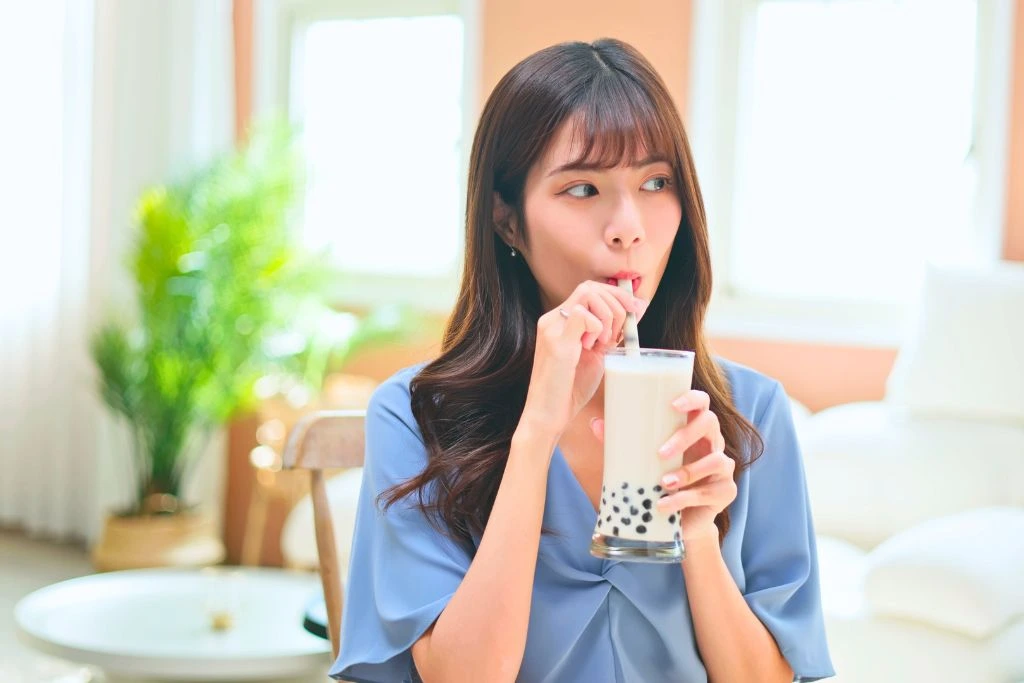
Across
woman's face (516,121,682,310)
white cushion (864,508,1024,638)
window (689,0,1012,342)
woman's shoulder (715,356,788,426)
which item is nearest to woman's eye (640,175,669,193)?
woman's face (516,121,682,310)

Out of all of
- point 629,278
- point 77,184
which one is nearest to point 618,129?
point 629,278

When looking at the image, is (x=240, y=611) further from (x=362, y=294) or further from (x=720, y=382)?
(x=362, y=294)

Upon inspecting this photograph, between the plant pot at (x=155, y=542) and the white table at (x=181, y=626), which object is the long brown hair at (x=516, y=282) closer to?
the white table at (x=181, y=626)

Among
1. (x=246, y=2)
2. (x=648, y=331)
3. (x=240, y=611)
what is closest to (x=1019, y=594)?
(x=648, y=331)

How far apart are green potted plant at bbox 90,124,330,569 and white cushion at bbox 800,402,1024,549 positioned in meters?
2.19

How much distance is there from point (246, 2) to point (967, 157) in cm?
295

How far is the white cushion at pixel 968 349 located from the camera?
3191 mm

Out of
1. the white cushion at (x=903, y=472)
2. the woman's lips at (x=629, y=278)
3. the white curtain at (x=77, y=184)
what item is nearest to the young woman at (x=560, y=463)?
the woman's lips at (x=629, y=278)

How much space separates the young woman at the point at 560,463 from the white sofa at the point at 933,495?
1285 millimetres

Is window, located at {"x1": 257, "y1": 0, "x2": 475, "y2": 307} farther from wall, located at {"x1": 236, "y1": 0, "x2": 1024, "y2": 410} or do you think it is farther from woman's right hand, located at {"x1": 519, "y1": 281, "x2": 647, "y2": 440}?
woman's right hand, located at {"x1": 519, "y1": 281, "x2": 647, "y2": 440}

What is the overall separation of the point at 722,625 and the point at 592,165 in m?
0.51

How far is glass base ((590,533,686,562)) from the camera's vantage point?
1141 millimetres

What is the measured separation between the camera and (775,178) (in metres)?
4.25

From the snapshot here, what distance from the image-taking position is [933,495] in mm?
3125
